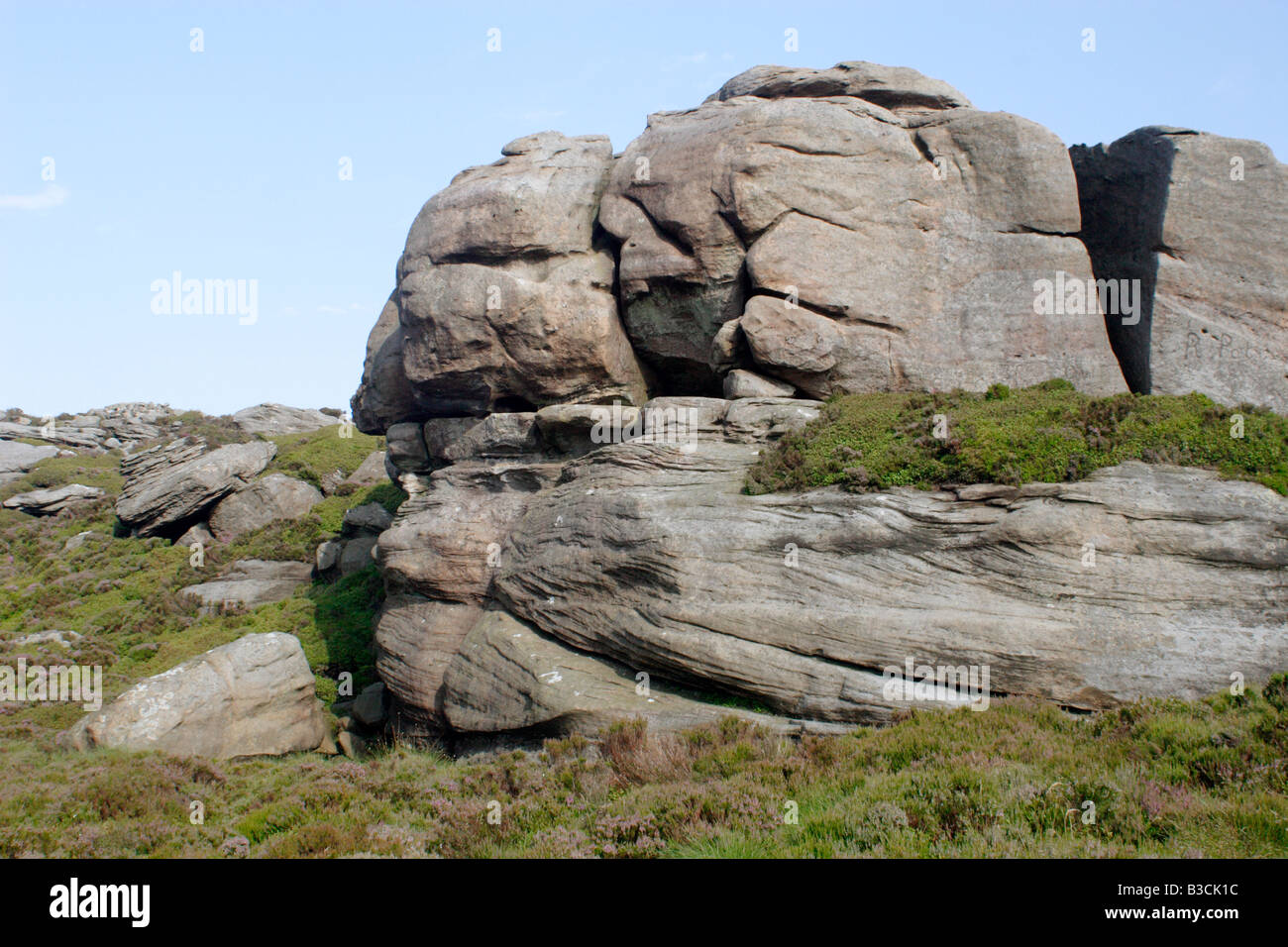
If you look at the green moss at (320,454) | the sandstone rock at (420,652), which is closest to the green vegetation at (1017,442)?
the sandstone rock at (420,652)

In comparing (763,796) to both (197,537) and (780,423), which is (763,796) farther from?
(197,537)

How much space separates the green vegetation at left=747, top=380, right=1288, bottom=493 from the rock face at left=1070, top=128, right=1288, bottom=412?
92.3 inches

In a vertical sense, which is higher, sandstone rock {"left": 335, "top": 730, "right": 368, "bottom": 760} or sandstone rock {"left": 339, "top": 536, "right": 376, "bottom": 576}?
sandstone rock {"left": 339, "top": 536, "right": 376, "bottom": 576}

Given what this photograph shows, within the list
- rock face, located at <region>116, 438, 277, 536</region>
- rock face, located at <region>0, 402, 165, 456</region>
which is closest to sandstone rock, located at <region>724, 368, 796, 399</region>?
rock face, located at <region>116, 438, 277, 536</region>

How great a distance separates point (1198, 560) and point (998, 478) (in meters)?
3.49

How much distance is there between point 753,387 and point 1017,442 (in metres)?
6.60

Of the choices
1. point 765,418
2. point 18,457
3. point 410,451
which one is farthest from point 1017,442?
point 18,457

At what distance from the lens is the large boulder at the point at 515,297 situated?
24.5 meters

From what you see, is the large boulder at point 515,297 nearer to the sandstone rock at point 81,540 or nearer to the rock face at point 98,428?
the sandstone rock at point 81,540

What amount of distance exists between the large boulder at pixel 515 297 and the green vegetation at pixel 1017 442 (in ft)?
23.8

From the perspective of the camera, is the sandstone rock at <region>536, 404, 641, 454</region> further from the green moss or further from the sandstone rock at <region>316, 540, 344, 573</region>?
the green moss

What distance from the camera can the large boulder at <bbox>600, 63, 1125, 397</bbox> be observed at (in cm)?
2244

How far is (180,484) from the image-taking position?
4022cm
